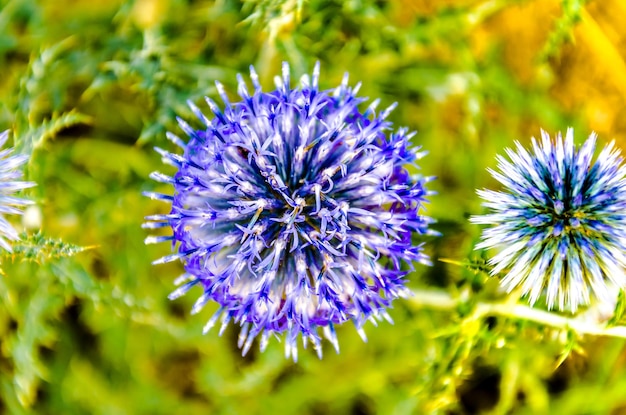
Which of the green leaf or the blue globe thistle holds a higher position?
the blue globe thistle

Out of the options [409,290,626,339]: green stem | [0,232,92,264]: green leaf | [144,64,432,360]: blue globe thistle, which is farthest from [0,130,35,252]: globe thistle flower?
[409,290,626,339]: green stem

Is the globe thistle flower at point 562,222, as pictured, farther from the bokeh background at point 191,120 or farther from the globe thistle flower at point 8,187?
the globe thistle flower at point 8,187

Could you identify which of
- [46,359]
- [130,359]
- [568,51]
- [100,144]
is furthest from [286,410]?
[568,51]

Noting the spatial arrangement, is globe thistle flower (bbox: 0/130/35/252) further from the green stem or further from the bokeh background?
the green stem

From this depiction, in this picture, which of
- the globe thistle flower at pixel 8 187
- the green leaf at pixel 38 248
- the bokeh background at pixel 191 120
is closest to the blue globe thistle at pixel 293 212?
the green leaf at pixel 38 248

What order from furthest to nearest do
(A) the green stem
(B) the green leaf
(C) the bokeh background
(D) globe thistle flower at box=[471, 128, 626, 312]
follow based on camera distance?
(C) the bokeh background → (A) the green stem → (D) globe thistle flower at box=[471, 128, 626, 312] → (B) the green leaf

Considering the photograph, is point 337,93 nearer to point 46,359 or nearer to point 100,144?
point 100,144

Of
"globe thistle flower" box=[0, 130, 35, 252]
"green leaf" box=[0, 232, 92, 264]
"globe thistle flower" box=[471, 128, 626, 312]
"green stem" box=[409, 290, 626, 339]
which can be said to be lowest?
"green leaf" box=[0, 232, 92, 264]
